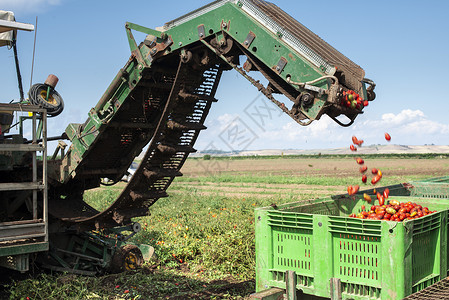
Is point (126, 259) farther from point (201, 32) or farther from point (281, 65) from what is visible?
point (281, 65)

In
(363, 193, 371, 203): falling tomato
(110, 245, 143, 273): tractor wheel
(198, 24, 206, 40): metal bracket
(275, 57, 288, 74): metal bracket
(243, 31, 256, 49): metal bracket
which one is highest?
(198, 24, 206, 40): metal bracket

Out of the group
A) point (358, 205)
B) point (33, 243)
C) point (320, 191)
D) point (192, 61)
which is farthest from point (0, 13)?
point (320, 191)

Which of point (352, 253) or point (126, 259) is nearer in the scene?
point (352, 253)

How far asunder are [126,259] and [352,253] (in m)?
4.84

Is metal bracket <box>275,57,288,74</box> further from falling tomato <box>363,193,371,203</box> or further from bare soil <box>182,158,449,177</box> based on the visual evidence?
bare soil <box>182,158,449,177</box>

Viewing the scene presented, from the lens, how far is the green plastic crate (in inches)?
141

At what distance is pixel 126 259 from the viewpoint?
7.71m

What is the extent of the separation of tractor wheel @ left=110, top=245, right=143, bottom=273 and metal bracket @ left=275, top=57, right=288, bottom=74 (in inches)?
177

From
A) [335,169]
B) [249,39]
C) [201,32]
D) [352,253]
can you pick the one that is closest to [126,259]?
[201,32]

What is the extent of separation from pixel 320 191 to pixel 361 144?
729 inches

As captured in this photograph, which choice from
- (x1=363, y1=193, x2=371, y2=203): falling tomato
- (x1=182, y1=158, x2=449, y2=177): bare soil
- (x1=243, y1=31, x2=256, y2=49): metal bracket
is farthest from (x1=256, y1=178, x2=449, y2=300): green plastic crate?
(x1=182, y1=158, x2=449, y2=177): bare soil

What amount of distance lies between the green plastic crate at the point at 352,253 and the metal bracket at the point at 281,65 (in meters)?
1.40

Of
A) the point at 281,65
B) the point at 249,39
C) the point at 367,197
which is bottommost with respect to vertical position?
the point at 367,197

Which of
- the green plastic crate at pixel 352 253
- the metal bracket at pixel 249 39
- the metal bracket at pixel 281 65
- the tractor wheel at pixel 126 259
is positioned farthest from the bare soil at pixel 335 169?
the green plastic crate at pixel 352 253
